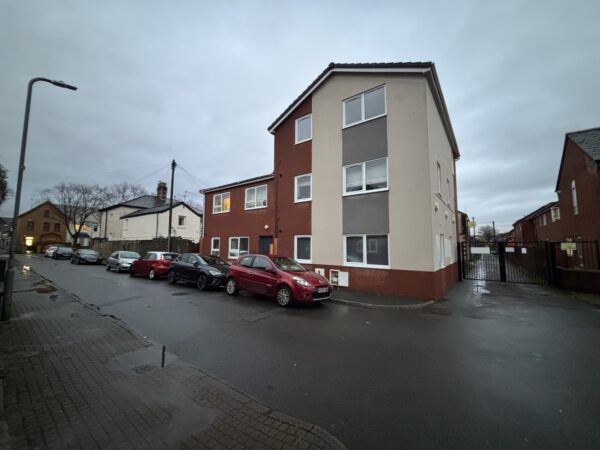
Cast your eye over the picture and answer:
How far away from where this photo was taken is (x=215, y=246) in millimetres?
18031

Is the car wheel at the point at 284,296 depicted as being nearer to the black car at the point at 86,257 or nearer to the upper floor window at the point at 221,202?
the upper floor window at the point at 221,202

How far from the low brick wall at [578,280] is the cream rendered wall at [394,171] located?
7.19 m

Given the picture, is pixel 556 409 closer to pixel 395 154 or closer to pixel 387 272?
pixel 387 272

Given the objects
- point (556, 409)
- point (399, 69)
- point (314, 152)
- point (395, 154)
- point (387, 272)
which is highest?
point (399, 69)

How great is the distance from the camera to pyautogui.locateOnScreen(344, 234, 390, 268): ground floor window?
1045 cm

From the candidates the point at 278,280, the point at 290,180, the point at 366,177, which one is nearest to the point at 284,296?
the point at 278,280

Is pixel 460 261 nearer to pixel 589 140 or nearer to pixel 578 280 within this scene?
pixel 578 280

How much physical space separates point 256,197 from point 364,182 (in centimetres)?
710

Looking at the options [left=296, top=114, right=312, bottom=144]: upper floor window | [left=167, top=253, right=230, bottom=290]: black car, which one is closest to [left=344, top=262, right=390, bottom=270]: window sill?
[left=167, top=253, right=230, bottom=290]: black car

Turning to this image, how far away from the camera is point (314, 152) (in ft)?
42.7

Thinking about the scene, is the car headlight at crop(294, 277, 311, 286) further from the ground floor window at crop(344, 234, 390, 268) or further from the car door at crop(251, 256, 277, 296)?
the ground floor window at crop(344, 234, 390, 268)

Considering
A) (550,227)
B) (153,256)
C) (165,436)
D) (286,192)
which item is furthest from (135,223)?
(550,227)

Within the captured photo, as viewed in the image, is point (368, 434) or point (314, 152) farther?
point (314, 152)

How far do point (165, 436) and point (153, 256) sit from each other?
48.9 feet
